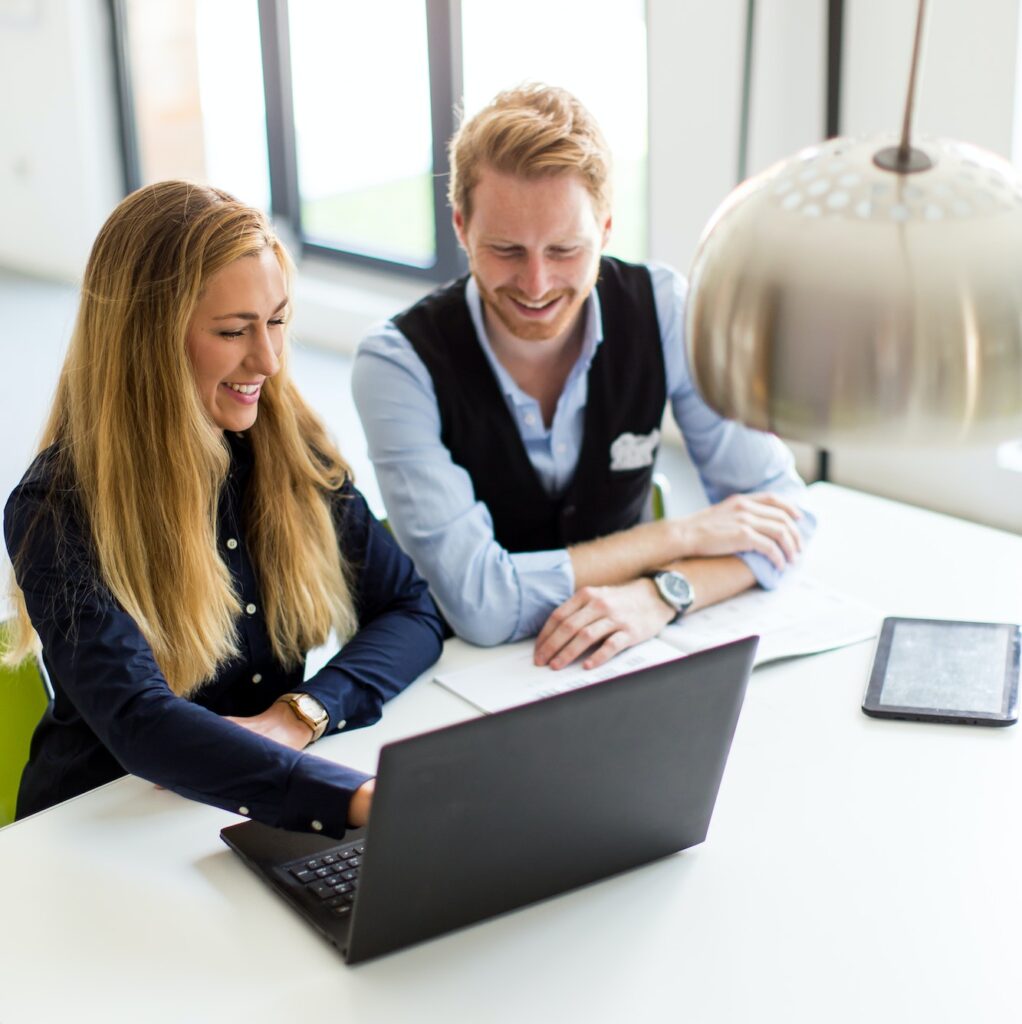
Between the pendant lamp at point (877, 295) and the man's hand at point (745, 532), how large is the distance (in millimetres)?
1094

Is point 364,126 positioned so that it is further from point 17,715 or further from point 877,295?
point 877,295

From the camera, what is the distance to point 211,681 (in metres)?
1.74

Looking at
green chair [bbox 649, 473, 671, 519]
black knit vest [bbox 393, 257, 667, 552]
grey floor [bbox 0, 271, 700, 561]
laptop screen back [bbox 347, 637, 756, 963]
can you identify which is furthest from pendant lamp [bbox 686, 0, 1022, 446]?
grey floor [bbox 0, 271, 700, 561]

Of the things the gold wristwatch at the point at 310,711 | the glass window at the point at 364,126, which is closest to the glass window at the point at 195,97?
the glass window at the point at 364,126

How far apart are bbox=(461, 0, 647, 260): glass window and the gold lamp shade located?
351cm

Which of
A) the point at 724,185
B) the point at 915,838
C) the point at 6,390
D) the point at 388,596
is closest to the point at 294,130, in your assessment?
the point at 6,390

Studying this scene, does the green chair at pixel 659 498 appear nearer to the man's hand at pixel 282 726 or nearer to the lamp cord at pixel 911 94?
the man's hand at pixel 282 726

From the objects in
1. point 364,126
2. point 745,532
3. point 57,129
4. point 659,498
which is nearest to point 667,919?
point 745,532

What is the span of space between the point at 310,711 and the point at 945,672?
0.79m

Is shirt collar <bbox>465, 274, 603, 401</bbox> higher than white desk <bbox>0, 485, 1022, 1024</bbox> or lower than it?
higher

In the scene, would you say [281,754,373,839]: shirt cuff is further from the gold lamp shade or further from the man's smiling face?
the man's smiling face

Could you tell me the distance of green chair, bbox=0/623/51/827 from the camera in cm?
177

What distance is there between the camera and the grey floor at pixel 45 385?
4.05 m

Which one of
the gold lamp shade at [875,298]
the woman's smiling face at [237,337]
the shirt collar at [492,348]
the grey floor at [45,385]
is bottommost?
the grey floor at [45,385]
